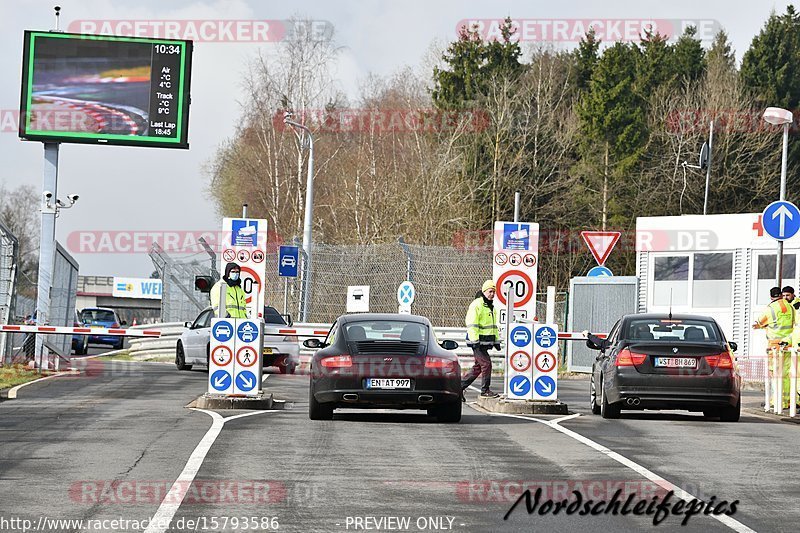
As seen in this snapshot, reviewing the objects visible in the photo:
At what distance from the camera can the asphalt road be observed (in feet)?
30.9

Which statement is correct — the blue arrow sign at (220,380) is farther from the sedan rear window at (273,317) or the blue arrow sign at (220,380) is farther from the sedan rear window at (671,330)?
the sedan rear window at (273,317)

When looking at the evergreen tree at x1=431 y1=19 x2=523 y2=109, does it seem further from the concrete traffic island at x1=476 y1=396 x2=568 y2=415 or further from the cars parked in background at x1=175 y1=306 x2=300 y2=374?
the concrete traffic island at x1=476 y1=396 x2=568 y2=415

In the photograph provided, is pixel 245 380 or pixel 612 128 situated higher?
→ pixel 612 128

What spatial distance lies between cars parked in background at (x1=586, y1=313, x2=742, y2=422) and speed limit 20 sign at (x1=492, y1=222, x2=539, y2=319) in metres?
2.28

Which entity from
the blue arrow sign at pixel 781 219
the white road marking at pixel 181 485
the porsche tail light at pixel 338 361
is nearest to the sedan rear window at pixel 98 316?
the blue arrow sign at pixel 781 219

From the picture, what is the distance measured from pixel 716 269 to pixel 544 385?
1581 cm

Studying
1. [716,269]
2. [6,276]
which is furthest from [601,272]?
[6,276]

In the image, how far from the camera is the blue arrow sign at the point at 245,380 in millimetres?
19250

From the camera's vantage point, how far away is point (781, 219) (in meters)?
22.7

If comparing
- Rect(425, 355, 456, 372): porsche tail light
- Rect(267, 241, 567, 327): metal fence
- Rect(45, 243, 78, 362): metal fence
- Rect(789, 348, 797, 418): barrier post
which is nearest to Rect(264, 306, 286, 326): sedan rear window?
Rect(267, 241, 567, 327): metal fence

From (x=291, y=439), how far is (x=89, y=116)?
17931mm

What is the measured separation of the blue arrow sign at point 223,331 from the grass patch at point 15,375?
575 cm

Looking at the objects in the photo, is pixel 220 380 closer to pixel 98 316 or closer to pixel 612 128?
pixel 98 316

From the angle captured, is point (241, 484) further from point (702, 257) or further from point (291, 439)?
point (702, 257)
